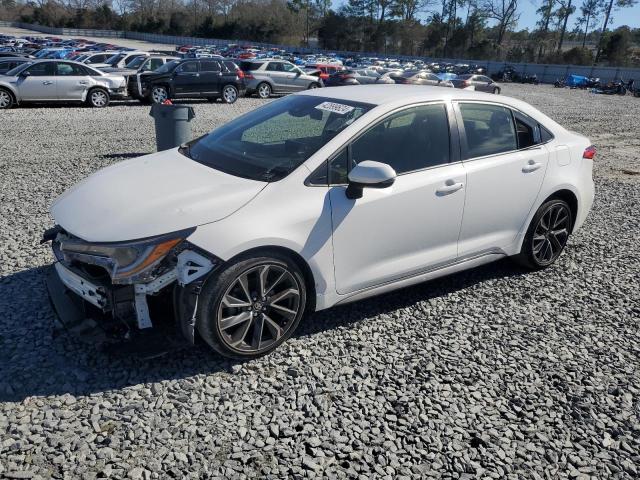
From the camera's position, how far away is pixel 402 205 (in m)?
3.72

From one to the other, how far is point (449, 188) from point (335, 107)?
103cm

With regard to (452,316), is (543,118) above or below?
above

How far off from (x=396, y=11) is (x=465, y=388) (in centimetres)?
9717

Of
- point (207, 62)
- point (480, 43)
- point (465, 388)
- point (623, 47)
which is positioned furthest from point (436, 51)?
point (465, 388)

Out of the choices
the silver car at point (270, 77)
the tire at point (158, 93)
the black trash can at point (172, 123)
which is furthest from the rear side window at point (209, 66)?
the black trash can at point (172, 123)

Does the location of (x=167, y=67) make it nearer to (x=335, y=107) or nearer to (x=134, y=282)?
(x=335, y=107)

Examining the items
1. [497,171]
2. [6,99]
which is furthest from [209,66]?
[497,171]

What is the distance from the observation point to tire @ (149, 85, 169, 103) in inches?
694

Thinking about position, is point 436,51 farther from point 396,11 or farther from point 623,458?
point 623,458

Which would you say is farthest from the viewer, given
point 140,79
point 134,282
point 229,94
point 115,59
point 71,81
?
point 115,59

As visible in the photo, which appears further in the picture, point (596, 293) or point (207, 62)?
point (207, 62)

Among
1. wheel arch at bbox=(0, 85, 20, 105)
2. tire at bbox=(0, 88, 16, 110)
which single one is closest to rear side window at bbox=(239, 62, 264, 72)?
wheel arch at bbox=(0, 85, 20, 105)

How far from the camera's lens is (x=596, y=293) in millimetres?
4664

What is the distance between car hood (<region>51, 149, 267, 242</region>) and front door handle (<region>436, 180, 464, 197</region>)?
4.41 feet
